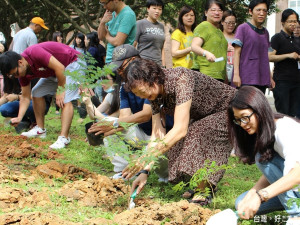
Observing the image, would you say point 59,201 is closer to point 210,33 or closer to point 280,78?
point 210,33

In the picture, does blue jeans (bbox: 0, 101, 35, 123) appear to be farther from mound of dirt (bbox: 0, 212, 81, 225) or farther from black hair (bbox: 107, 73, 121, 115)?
mound of dirt (bbox: 0, 212, 81, 225)

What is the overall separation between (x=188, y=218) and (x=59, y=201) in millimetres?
1111

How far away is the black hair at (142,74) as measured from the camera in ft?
11.4

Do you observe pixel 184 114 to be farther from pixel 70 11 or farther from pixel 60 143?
pixel 70 11

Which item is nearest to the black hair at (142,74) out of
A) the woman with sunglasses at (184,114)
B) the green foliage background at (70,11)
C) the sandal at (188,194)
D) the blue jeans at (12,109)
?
the woman with sunglasses at (184,114)

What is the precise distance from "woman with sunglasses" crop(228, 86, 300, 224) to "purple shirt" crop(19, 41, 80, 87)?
3.29m

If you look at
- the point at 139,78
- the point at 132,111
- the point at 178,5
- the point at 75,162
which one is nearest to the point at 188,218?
the point at 139,78

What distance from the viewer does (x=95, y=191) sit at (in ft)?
13.0

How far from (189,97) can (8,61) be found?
2.81 meters

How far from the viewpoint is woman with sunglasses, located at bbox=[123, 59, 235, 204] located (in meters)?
3.54

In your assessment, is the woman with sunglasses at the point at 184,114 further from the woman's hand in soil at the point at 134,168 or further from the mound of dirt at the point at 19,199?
the mound of dirt at the point at 19,199

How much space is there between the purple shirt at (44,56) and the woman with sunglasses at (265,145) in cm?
329

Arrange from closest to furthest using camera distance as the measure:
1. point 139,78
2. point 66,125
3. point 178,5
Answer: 1. point 139,78
2. point 66,125
3. point 178,5

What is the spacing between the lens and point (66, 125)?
618cm
